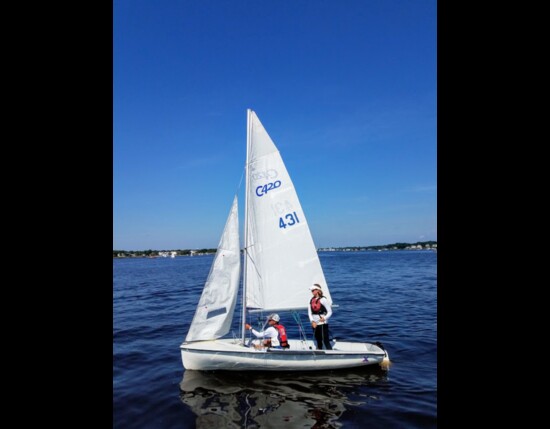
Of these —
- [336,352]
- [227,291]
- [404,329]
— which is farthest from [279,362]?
[404,329]

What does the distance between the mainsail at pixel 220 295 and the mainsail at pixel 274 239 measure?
1.87 ft

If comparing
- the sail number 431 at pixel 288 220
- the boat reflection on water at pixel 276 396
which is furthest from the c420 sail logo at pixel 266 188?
the boat reflection on water at pixel 276 396

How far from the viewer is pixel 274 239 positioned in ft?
40.6

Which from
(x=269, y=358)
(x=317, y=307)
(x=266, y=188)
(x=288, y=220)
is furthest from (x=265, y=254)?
(x=269, y=358)

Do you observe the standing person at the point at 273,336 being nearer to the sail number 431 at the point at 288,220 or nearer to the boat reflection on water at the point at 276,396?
the boat reflection on water at the point at 276,396

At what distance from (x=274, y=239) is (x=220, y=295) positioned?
2.87m

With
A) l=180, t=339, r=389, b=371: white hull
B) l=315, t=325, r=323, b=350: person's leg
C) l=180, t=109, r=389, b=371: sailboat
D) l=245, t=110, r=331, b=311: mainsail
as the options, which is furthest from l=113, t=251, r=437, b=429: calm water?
l=245, t=110, r=331, b=311: mainsail

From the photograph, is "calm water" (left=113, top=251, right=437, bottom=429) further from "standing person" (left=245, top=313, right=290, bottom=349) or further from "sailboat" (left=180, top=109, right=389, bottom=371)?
"sailboat" (left=180, top=109, right=389, bottom=371)

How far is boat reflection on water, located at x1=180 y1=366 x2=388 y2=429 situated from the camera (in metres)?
8.60
